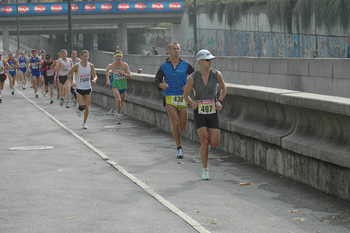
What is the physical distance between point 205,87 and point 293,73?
1592 centimetres

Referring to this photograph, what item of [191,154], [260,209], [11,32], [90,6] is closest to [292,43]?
[191,154]

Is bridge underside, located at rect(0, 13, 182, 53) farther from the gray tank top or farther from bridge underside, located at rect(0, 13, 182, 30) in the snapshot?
the gray tank top

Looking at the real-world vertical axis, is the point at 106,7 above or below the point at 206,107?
above

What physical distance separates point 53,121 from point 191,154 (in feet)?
31.0

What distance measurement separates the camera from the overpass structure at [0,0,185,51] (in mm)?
101875

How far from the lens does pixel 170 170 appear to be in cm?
1370

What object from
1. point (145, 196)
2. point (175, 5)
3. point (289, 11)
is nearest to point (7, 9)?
point (175, 5)

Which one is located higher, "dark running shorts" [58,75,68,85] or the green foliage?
the green foliage

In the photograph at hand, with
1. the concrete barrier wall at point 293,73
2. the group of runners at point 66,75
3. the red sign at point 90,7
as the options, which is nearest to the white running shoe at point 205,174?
the group of runners at point 66,75

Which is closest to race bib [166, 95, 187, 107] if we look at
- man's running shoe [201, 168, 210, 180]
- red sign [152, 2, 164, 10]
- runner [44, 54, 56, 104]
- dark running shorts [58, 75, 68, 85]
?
man's running shoe [201, 168, 210, 180]

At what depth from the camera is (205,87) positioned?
12.8m

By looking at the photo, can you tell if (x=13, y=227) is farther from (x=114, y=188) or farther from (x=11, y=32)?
(x=11, y=32)

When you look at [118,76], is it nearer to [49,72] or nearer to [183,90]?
[183,90]

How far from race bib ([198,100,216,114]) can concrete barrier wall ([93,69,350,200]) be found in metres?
0.91
